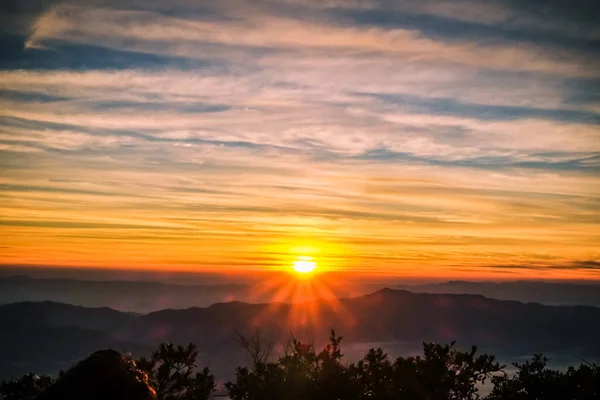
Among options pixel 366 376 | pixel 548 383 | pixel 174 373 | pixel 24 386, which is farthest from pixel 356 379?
pixel 24 386

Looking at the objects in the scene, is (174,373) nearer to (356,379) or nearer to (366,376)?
(356,379)

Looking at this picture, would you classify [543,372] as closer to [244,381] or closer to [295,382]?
[295,382]

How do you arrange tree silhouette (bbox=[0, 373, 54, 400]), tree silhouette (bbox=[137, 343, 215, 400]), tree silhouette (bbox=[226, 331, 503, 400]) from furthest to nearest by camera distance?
tree silhouette (bbox=[137, 343, 215, 400])
tree silhouette (bbox=[226, 331, 503, 400])
tree silhouette (bbox=[0, 373, 54, 400])

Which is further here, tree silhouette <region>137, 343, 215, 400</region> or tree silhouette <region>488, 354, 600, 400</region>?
tree silhouette <region>488, 354, 600, 400</region>

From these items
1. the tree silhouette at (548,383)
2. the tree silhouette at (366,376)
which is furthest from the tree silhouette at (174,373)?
the tree silhouette at (548,383)

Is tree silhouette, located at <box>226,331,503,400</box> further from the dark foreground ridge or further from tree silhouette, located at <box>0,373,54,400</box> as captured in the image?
tree silhouette, located at <box>0,373,54,400</box>

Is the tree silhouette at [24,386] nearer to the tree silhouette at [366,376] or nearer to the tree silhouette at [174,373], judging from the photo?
the tree silhouette at [174,373]

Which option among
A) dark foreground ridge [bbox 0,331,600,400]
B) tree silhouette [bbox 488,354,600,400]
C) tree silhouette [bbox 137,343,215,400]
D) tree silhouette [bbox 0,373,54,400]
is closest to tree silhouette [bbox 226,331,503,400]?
dark foreground ridge [bbox 0,331,600,400]

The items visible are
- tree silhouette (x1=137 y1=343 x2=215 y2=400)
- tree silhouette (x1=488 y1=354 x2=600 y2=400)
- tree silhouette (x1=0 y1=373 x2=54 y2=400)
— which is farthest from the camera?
tree silhouette (x1=488 y1=354 x2=600 y2=400)

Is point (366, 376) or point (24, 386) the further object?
point (366, 376)

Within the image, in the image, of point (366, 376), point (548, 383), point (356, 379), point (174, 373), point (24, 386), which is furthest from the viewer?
point (548, 383)

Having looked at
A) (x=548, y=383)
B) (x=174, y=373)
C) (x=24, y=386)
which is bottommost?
(x=548, y=383)

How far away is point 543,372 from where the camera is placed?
1995 centimetres

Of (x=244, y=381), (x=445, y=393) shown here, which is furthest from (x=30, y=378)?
(x=445, y=393)
